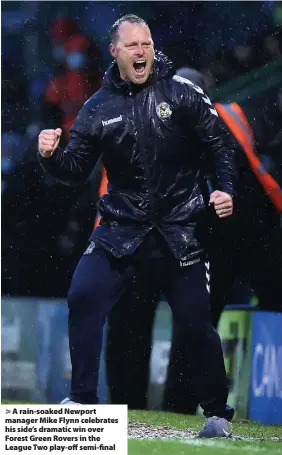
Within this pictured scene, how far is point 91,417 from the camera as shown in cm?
393

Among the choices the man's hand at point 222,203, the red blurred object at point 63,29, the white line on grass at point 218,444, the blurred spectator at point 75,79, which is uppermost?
the red blurred object at point 63,29

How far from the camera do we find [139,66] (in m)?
4.05

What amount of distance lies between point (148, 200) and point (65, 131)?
1.28m

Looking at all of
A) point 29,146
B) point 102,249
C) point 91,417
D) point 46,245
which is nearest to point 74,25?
point 29,146

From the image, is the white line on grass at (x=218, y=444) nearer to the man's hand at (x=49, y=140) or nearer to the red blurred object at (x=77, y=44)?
the man's hand at (x=49, y=140)

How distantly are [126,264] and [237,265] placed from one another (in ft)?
3.61

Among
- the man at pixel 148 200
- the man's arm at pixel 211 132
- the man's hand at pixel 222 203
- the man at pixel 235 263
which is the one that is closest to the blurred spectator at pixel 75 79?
the man at pixel 235 263

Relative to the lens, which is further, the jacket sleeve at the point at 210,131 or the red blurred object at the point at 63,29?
the red blurred object at the point at 63,29

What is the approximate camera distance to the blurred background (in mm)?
5016

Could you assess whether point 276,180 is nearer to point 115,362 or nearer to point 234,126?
point 234,126

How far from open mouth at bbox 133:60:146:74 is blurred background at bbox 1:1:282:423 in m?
1.01

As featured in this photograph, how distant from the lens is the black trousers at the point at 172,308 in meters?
3.95

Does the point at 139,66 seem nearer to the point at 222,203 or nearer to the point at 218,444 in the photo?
the point at 222,203

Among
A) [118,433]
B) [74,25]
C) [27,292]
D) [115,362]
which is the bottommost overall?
[118,433]
